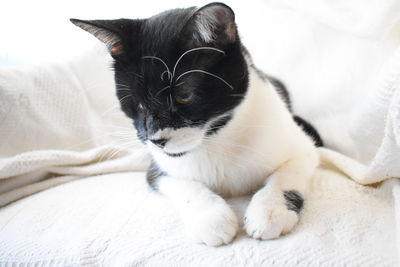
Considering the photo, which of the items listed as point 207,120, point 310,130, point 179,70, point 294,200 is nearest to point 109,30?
point 179,70

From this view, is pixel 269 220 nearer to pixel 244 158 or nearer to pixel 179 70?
pixel 244 158

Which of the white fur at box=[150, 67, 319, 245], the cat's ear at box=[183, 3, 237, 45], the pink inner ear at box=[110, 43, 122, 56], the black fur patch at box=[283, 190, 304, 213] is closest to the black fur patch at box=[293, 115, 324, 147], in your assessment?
the white fur at box=[150, 67, 319, 245]

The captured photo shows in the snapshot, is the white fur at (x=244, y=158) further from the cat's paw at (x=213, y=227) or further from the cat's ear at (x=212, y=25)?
the cat's ear at (x=212, y=25)

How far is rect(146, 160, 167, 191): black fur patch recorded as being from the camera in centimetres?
110

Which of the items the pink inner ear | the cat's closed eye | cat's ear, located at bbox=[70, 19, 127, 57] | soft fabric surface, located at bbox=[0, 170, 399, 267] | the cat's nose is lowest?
soft fabric surface, located at bbox=[0, 170, 399, 267]

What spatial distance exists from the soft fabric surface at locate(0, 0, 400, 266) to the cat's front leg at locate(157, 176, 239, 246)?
0.08 ft

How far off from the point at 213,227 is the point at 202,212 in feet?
0.25

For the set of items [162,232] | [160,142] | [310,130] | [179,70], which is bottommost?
[310,130]

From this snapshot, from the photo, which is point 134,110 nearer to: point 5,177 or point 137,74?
point 137,74

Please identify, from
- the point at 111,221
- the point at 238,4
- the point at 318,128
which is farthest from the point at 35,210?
the point at 238,4

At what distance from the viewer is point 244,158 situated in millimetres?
976

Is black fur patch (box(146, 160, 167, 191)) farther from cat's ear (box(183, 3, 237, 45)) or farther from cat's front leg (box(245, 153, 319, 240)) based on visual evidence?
cat's ear (box(183, 3, 237, 45))

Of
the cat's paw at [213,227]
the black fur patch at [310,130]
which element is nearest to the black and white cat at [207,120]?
the cat's paw at [213,227]

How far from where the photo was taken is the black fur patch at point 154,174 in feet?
3.60
